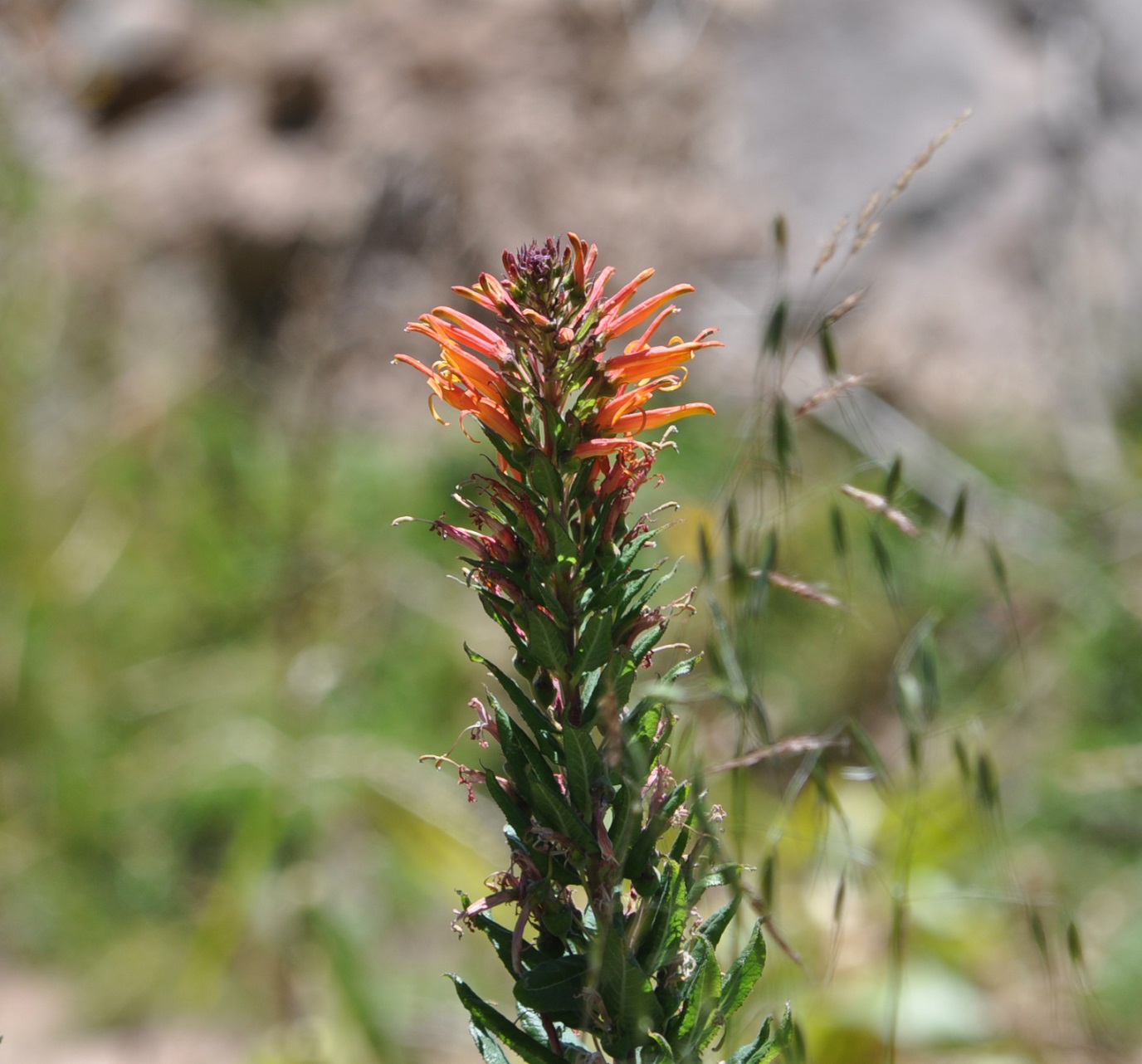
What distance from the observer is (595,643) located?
62 centimetres

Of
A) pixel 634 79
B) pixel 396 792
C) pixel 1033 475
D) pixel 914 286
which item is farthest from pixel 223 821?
pixel 634 79

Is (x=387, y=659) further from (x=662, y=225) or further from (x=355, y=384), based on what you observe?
(x=662, y=225)

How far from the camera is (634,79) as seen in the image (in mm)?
5062

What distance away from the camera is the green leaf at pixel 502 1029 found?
626 mm

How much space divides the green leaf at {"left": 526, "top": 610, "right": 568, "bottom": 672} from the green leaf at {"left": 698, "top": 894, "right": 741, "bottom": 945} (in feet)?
0.62

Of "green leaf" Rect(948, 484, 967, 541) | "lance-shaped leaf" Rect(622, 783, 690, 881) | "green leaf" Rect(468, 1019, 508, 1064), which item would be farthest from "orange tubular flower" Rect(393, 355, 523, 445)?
"green leaf" Rect(948, 484, 967, 541)

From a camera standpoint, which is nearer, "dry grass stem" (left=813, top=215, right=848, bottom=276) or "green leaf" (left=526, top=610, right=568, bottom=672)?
"green leaf" (left=526, top=610, right=568, bottom=672)

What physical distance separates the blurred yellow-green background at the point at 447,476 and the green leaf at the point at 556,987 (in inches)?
10.4

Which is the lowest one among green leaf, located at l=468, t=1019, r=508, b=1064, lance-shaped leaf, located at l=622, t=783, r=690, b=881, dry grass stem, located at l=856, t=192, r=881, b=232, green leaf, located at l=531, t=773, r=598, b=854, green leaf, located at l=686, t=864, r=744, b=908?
green leaf, located at l=468, t=1019, r=508, b=1064

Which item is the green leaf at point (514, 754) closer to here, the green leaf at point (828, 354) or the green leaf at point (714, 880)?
the green leaf at point (714, 880)

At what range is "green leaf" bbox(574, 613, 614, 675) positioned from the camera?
619mm

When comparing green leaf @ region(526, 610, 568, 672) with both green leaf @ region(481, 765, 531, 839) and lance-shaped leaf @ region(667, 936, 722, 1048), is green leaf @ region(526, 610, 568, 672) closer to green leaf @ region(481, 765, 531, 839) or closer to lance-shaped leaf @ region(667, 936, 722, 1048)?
green leaf @ region(481, 765, 531, 839)

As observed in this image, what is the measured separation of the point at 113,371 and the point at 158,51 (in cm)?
242

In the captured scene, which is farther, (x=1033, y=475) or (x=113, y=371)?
(x=113, y=371)
